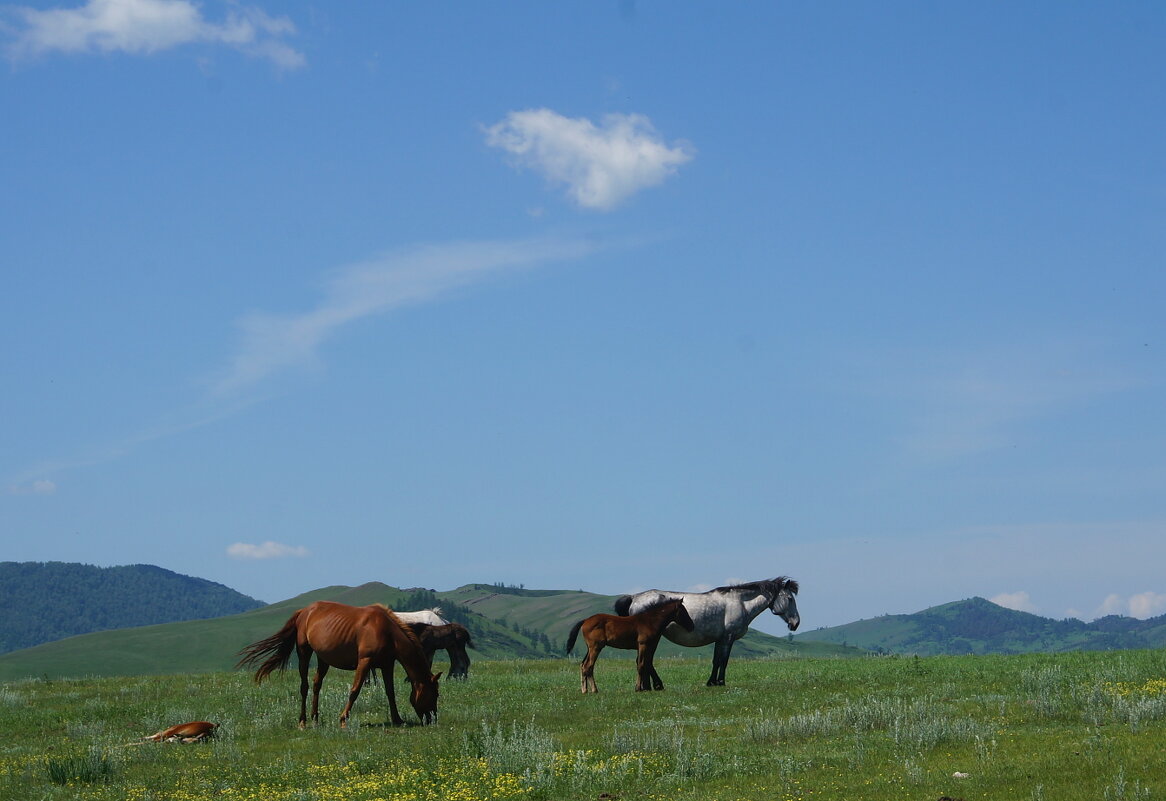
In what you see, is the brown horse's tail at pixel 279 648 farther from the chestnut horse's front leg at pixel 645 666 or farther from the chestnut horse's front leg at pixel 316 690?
the chestnut horse's front leg at pixel 645 666

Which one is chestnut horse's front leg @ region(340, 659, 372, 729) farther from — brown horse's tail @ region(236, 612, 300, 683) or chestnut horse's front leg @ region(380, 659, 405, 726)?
brown horse's tail @ region(236, 612, 300, 683)

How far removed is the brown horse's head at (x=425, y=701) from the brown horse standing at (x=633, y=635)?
531 cm

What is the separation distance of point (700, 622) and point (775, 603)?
2372 millimetres

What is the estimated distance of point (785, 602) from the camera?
2739 cm

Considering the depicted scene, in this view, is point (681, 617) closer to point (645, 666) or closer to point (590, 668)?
point (645, 666)

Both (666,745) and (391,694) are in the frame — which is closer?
(666,745)

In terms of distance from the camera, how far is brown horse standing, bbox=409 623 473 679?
28.5 m

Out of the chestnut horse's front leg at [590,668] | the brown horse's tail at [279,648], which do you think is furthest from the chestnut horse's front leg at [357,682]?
the chestnut horse's front leg at [590,668]

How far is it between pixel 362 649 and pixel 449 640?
9.46m

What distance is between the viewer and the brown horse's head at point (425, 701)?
748 inches

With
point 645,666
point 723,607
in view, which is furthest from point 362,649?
point 723,607

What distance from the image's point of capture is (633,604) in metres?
26.8

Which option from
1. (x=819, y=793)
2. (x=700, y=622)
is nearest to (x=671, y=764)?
(x=819, y=793)

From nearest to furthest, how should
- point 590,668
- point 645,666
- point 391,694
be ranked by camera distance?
point 391,694
point 590,668
point 645,666
